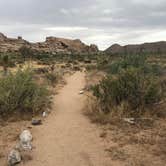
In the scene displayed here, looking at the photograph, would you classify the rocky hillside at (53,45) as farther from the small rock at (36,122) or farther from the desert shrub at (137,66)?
the small rock at (36,122)

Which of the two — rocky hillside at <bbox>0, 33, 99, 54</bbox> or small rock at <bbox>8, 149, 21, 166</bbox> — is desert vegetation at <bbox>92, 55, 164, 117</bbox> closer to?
small rock at <bbox>8, 149, 21, 166</bbox>

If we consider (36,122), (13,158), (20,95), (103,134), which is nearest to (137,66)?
(20,95)

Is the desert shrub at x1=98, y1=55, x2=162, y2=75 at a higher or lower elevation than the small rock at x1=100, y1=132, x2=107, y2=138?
higher

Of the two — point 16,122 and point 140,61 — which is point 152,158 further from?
point 140,61

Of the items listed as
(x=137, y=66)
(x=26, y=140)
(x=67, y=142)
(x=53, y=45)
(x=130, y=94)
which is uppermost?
(x=130, y=94)

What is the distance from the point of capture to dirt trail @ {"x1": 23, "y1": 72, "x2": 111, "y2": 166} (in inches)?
291

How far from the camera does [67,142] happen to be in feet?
28.2

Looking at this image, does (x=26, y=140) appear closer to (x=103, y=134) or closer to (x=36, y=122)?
(x=103, y=134)

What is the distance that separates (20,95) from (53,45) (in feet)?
426

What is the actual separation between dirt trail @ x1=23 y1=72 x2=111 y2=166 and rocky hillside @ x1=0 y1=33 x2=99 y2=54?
10821 centimetres

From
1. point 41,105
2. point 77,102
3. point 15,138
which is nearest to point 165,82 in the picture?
point 77,102

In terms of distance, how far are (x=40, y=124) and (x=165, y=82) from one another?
7.53 metres

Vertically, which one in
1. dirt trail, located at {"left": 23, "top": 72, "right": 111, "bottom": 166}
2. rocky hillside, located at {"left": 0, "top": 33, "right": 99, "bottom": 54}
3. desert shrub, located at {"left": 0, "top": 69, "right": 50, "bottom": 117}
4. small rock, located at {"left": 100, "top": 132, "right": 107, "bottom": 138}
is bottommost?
→ rocky hillside, located at {"left": 0, "top": 33, "right": 99, "bottom": 54}

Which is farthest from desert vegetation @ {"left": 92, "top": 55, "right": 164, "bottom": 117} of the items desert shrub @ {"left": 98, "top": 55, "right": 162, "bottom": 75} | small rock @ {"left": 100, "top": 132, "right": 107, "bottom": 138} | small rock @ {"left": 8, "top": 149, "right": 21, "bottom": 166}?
desert shrub @ {"left": 98, "top": 55, "right": 162, "bottom": 75}
